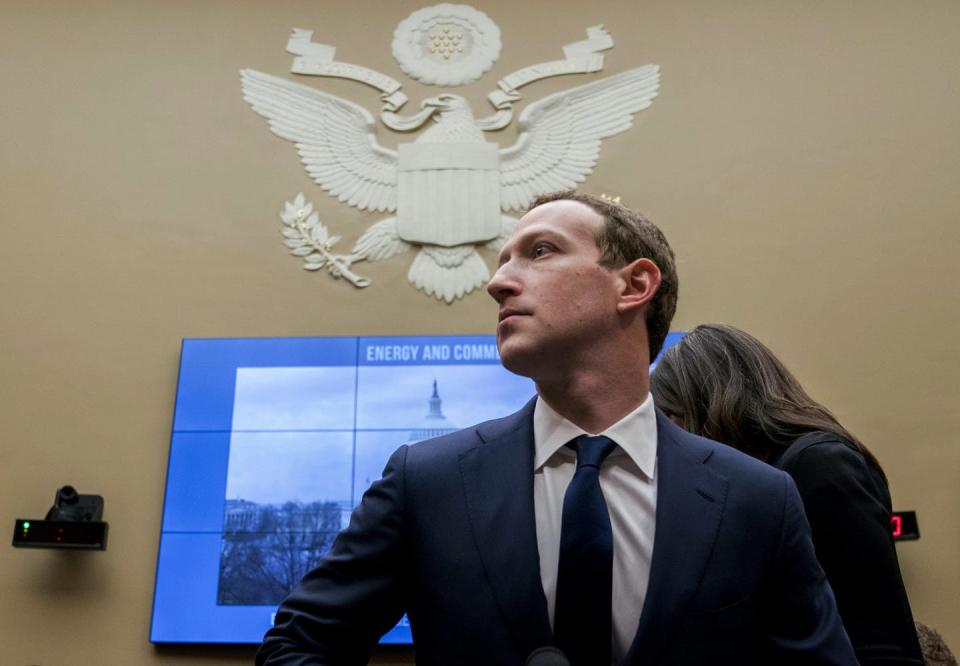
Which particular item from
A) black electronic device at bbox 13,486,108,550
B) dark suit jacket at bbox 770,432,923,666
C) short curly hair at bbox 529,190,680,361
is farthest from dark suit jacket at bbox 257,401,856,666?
black electronic device at bbox 13,486,108,550

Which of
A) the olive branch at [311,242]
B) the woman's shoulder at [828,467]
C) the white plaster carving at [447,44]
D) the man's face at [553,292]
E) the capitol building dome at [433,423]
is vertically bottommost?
the woman's shoulder at [828,467]

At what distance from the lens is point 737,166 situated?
5.11m

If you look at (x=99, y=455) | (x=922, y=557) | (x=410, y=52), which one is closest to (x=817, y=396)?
(x=922, y=557)

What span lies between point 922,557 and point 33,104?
558cm

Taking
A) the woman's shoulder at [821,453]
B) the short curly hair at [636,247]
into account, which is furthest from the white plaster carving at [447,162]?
the short curly hair at [636,247]

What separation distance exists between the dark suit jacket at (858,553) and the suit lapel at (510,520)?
67cm

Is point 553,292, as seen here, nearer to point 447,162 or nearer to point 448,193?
point 448,193

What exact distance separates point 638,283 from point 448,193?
149 inches

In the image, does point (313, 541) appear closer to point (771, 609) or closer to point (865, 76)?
point (771, 609)

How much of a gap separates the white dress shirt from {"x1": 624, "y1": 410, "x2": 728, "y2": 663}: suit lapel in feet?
0.09

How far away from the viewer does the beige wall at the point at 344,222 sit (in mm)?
4668

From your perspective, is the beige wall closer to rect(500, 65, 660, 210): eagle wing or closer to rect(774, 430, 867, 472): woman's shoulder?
rect(500, 65, 660, 210): eagle wing

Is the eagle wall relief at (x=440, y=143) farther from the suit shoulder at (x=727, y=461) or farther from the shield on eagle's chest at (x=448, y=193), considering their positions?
the suit shoulder at (x=727, y=461)

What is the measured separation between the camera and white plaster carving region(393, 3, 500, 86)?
5348 mm
